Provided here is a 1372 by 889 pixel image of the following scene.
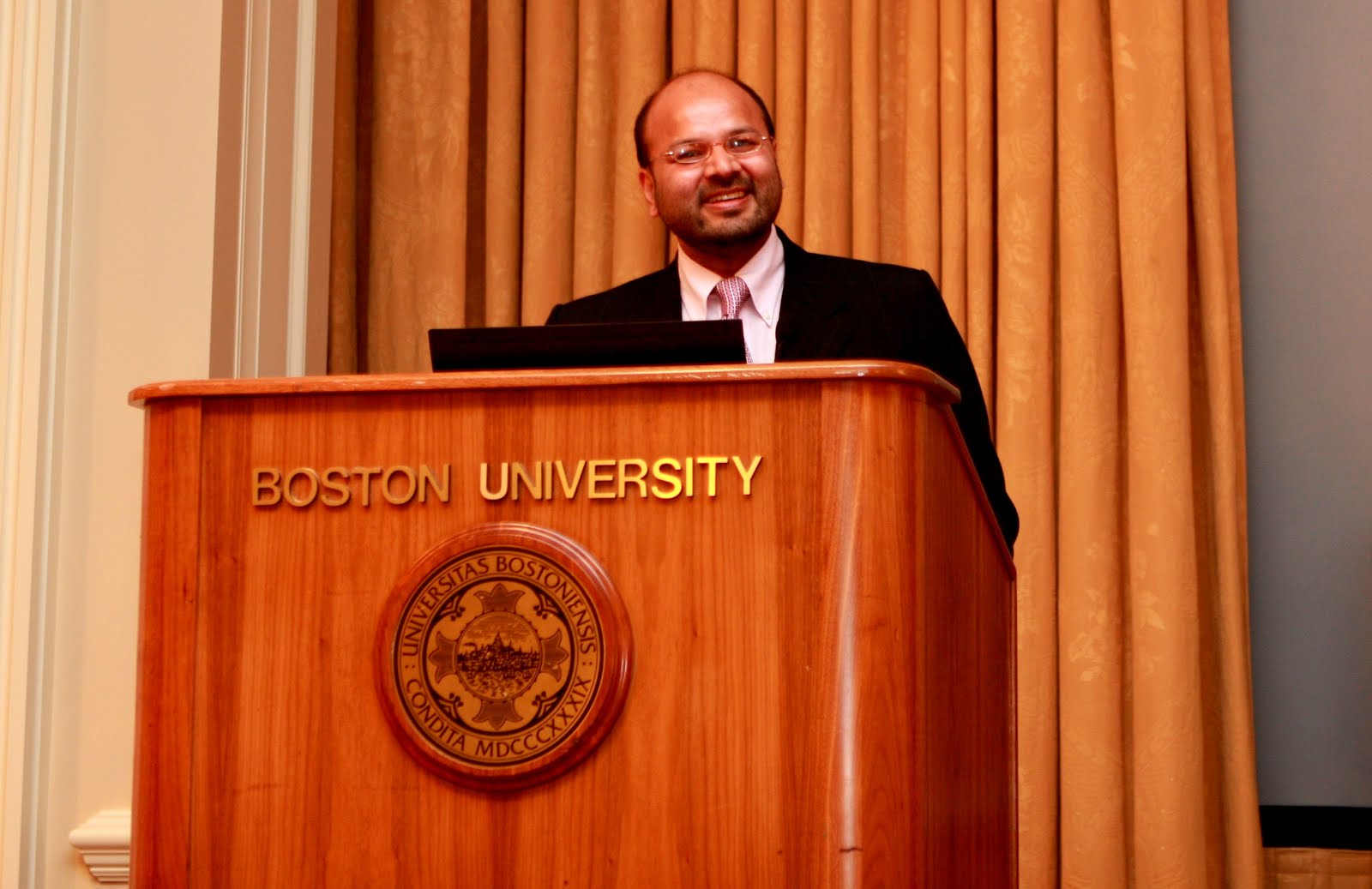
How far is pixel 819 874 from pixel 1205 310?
224 centimetres

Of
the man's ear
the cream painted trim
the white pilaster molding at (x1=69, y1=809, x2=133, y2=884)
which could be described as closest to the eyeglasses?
the man's ear

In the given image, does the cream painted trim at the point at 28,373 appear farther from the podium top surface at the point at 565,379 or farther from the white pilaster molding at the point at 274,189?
the podium top surface at the point at 565,379

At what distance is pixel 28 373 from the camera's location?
9.02 feet

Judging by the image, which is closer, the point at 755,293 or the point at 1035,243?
the point at 755,293

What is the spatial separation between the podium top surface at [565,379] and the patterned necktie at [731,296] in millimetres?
1067

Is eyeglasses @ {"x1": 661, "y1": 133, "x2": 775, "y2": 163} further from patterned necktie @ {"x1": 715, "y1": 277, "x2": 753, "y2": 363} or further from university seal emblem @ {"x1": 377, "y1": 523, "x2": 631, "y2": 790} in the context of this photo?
university seal emblem @ {"x1": 377, "y1": 523, "x2": 631, "y2": 790}

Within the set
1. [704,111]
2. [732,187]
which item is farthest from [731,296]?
[704,111]

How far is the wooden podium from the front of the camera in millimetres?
1311

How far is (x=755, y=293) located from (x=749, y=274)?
3 cm

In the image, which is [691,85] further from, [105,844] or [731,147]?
[105,844]

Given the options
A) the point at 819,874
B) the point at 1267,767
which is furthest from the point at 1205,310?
the point at 819,874

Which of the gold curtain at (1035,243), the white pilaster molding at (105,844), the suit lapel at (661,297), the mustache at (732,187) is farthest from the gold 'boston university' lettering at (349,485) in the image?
the gold curtain at (1035,243)

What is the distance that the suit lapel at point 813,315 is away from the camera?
239 cm

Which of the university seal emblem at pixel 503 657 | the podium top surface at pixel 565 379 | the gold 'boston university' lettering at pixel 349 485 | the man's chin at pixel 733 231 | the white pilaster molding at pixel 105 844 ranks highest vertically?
the man's chin at pixel 733 231
